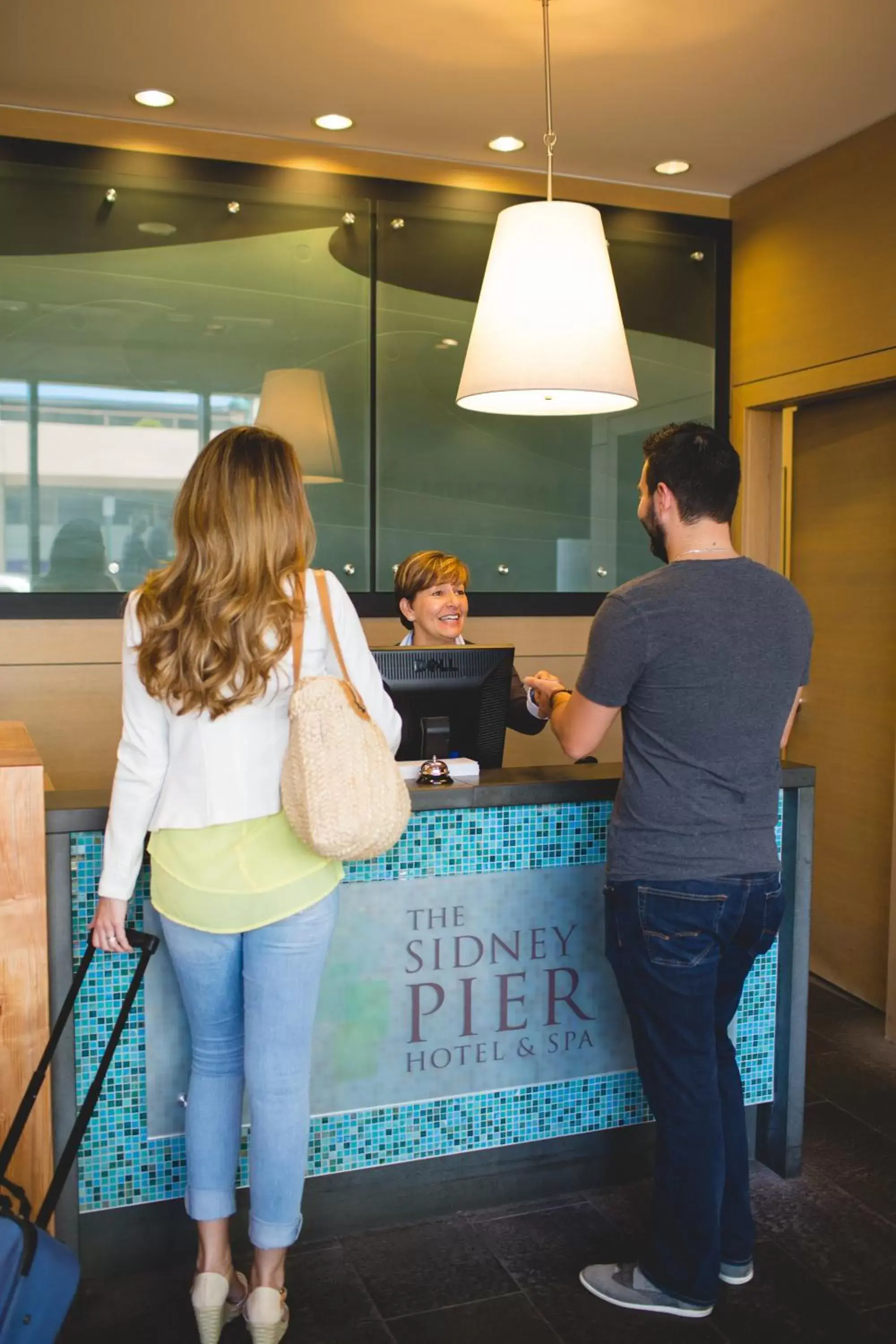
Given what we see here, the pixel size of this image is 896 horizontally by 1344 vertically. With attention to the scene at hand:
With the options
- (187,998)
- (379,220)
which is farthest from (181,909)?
(379,220)

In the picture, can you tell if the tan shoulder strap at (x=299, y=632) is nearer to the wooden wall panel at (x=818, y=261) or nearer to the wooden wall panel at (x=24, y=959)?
the wooden wall panel at (x=24, y=959)

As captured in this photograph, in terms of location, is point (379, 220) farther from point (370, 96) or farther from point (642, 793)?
point (642, 793)

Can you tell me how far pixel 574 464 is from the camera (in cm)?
470

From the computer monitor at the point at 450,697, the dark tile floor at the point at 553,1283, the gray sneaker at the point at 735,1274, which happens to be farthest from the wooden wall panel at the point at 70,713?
the gray sneaker at the point at 735,1274

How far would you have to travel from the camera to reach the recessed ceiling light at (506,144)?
4.18 m

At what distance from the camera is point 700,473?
2.24 meters

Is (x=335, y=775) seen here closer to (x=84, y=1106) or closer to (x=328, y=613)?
(x=328, y=613)

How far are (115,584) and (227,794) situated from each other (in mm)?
2223

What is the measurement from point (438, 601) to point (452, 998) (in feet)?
4.52

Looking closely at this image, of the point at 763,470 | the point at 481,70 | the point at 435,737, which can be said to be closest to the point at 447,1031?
the point at 435,737

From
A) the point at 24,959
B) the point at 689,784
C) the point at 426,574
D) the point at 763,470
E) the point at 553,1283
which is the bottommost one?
the point at 553,1283

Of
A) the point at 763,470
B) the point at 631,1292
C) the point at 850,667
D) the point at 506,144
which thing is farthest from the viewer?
the point at 763,470

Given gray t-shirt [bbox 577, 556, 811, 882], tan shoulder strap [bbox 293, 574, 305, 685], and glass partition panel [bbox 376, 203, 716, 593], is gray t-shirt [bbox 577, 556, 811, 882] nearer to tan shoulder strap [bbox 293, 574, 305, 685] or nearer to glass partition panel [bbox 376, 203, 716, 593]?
tan shoulder strap [bbox 293, 574, 305, 685]

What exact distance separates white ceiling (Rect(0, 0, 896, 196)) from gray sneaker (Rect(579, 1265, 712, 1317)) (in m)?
3.02
